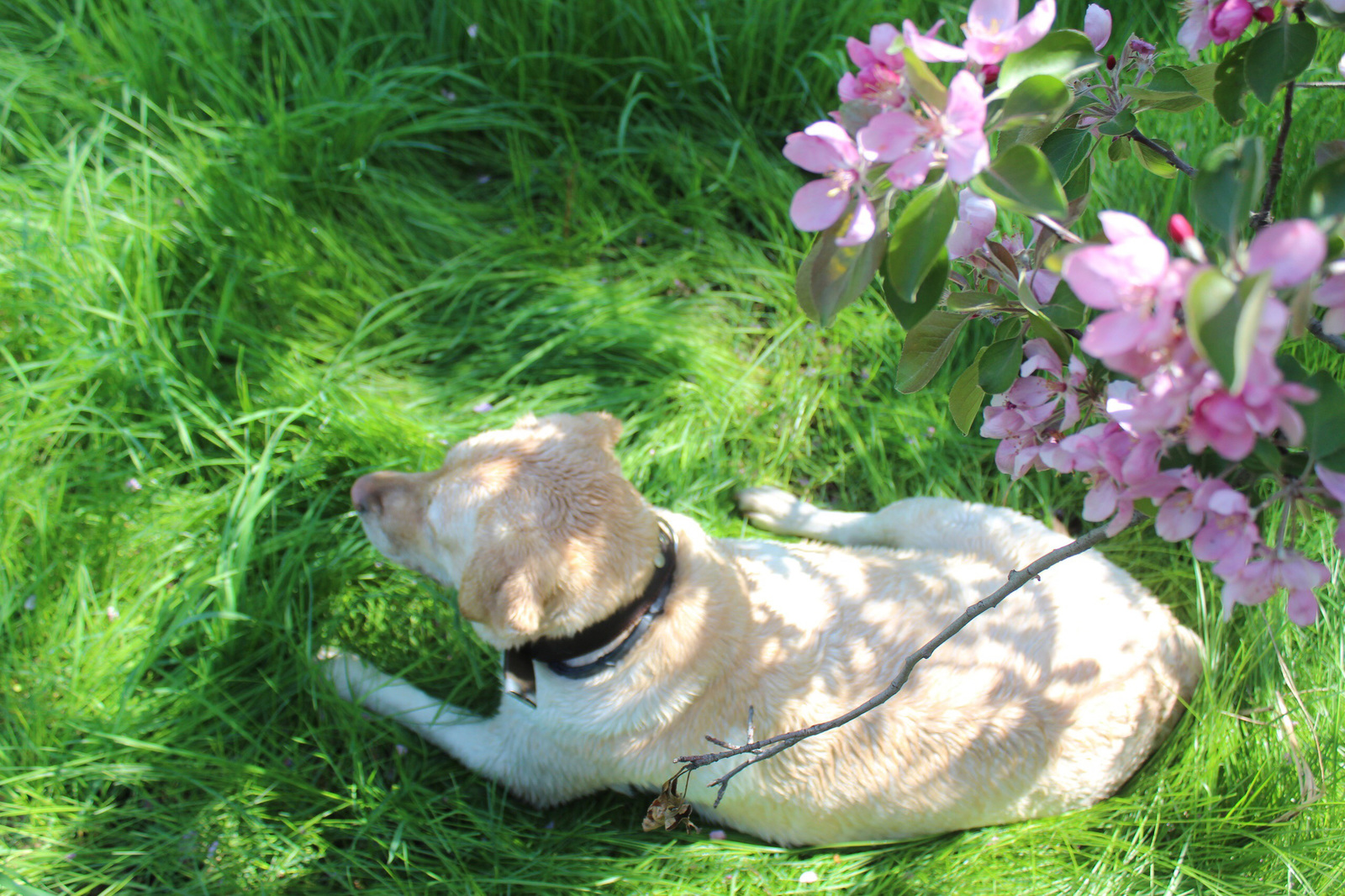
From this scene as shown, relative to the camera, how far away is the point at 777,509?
131 inches

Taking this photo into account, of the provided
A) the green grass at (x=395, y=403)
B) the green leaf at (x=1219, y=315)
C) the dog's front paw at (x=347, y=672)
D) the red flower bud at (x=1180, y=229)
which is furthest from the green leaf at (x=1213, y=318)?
the dog's front paw at (x=347, y=672)

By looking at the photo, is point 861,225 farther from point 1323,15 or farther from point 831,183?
point 1323,15

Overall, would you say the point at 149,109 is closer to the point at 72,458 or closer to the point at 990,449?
the point at 72,458

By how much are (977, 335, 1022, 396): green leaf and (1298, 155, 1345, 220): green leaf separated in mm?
400

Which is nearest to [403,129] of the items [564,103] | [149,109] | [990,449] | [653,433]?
[564,103]

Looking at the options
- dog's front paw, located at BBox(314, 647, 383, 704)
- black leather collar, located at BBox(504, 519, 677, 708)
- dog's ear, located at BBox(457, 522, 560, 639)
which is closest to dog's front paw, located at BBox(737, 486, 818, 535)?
black leather collar, located at BBox(504, 519, 677, 708)

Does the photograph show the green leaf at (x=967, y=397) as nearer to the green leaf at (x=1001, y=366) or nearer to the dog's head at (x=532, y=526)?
the green leaf at (x=1001, y=366)

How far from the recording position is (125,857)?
106 inches

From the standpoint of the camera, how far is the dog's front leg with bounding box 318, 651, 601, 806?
2668mm

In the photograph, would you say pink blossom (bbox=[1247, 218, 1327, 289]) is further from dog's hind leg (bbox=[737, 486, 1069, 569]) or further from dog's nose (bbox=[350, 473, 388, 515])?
dog's nose (bbox=[350, 473, 388, 515])

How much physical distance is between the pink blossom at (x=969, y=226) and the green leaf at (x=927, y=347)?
0.17 meters

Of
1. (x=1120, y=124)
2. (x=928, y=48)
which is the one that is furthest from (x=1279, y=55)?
(x=928, y=48)

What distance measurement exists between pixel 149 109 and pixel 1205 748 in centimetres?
490

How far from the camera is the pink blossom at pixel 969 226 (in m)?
1.17
